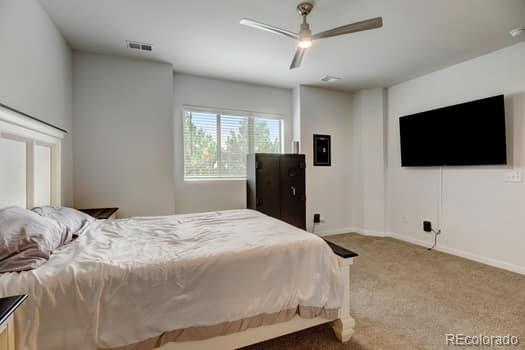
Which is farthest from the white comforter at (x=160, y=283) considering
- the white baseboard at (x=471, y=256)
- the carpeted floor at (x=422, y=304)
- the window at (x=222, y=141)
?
the white baseboard at (x=471, y=256)

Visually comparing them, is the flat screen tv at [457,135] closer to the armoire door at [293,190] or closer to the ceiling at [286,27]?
the ceiling at [286,27]

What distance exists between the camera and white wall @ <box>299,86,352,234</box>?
4430 mm

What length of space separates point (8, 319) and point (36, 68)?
218 cm

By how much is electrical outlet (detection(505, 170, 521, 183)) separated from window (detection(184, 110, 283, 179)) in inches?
125

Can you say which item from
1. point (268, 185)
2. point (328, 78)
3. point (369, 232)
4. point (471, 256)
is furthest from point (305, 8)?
point (369, 232)

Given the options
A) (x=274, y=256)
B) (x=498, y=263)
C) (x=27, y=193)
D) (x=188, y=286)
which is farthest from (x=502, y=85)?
(x=27, y=193)

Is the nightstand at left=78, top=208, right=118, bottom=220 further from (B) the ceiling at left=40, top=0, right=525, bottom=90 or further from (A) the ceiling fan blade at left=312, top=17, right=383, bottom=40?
(A) the ceiling fan blade at left=312, top=17, right=383, bottom=40

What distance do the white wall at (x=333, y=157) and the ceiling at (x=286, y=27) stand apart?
80 centimetres

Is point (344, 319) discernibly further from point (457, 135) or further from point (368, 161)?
point (368, 161)

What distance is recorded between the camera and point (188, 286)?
1352mm

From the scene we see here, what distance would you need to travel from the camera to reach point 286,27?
2566 mm

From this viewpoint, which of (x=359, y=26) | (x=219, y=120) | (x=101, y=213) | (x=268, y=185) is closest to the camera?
(x=359, y=26)

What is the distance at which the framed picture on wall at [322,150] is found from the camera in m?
4.49

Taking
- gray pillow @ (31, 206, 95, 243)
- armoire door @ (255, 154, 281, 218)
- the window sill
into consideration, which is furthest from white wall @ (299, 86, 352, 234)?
gray pillow @ (31, 206, 95, 243)
